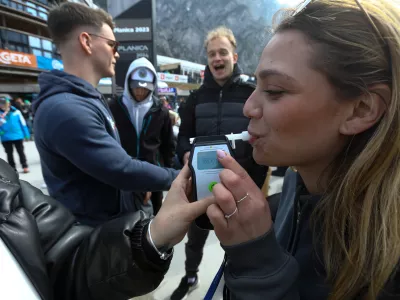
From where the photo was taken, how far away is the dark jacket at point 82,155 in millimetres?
1377

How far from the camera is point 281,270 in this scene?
28.3 inches

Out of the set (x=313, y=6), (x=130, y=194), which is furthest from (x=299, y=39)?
(x=130, y=194)

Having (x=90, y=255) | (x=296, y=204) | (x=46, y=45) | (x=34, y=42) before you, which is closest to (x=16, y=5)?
(x=34, y=42)

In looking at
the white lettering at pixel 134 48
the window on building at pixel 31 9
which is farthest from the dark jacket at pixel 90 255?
the window on building at pixel 31 9

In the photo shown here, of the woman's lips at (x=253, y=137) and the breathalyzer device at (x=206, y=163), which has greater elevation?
the woman's lips at (x=253, y=137)

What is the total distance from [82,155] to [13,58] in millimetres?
22439

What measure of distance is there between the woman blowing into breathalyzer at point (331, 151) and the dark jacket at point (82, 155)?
0.86 metres

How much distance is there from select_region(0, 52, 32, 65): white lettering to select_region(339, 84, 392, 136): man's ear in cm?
2297

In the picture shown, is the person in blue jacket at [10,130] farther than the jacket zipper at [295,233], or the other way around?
the person in blue jacket at [10,130]

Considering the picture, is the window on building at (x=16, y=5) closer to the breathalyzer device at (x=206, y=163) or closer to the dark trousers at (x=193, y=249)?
the dark trousers at (x=193, y=249)

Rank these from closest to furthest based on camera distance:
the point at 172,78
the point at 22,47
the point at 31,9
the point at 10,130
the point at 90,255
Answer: the point at 90,255 → the point at 10,130 → the point at 22,47 → the point at 31,9 → the point at 172,78

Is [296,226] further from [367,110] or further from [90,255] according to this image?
[90,255]

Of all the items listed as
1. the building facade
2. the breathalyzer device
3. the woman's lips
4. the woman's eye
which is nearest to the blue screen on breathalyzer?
the breathalyzer device

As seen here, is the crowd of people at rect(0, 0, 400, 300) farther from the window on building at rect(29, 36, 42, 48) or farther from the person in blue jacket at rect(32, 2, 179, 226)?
the window on building at rect(29, 36, 42, 48)
